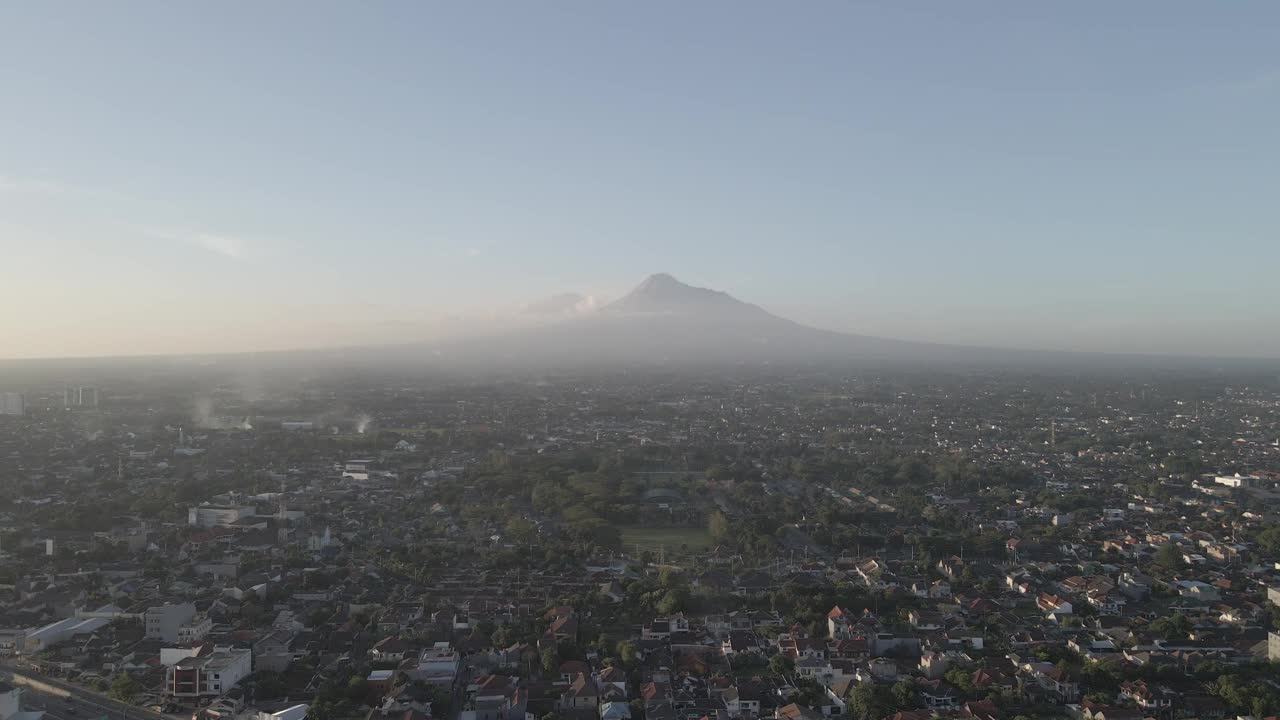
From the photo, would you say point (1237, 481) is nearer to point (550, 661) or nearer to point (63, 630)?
point (550, 661)

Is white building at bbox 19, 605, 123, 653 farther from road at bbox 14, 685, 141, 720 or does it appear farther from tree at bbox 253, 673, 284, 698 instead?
tree at bbox 253, 673, 284, 698

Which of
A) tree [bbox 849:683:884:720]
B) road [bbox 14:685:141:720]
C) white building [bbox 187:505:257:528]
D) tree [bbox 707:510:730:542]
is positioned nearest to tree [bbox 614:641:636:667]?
tree [bbox 849:683:884:720]

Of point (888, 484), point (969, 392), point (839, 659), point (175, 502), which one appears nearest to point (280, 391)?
point (175, 502)

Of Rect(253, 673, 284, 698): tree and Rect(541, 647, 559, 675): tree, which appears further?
Rect(541, 647, 559, 675): tree

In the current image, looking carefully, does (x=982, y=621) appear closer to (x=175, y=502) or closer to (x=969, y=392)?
(x=175, y=502)

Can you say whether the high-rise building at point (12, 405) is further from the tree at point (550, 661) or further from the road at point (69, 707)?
the tree at point (550, 661)

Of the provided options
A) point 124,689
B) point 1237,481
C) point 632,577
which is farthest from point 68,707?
point 1237,481
